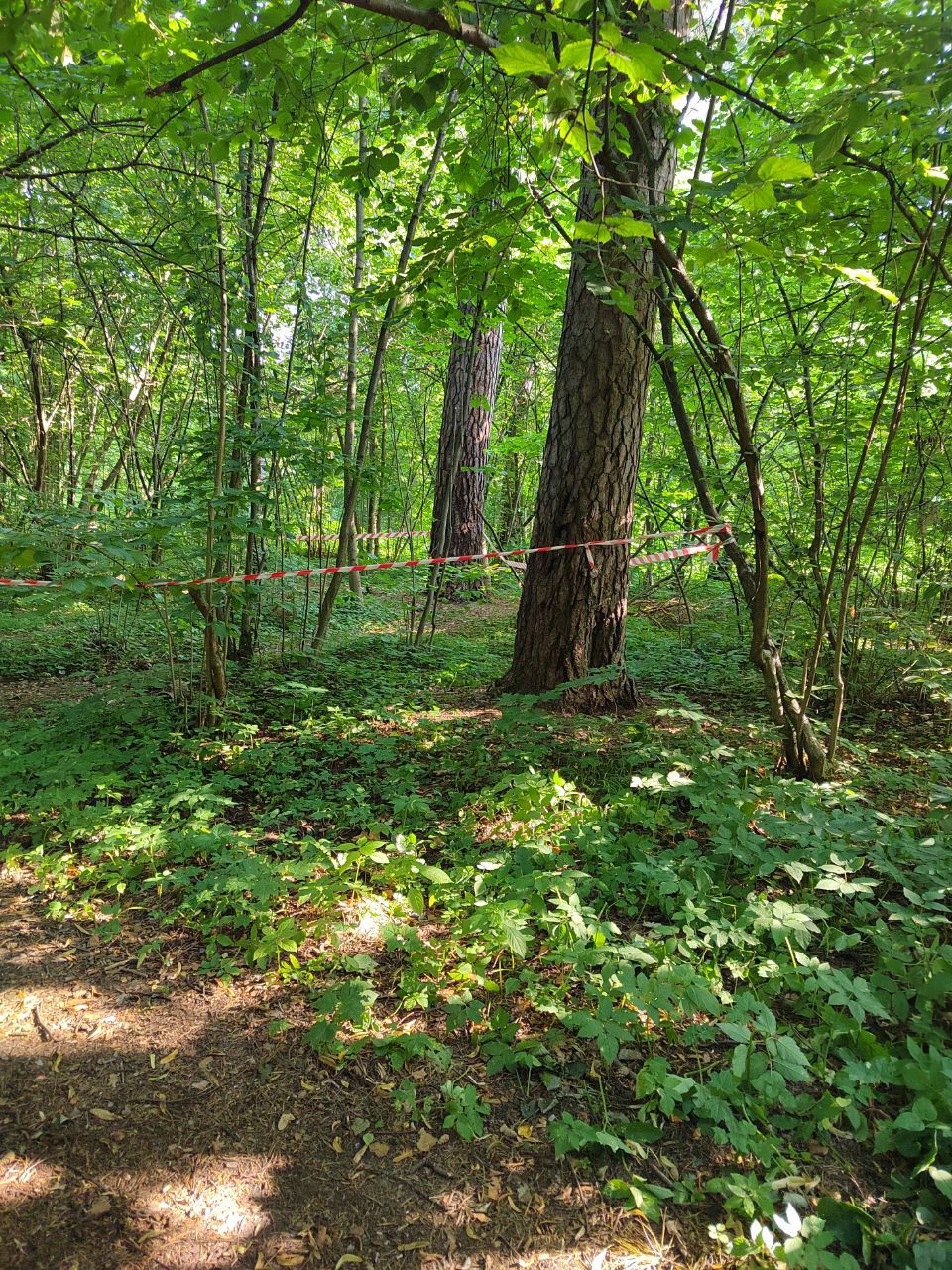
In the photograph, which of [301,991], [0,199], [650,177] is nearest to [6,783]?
[301,991]

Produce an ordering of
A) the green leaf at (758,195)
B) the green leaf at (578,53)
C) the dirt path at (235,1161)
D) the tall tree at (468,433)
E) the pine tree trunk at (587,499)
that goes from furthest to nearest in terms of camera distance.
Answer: the tall tree at (468,433) < the pine tree trunk at (587,499) < the green leaf at (758,195) < the dirt path at (235,1161) < the green leaf at (578,53)

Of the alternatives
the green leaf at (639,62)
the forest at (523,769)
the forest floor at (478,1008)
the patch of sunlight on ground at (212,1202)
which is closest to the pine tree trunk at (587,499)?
the forest at (523,769)

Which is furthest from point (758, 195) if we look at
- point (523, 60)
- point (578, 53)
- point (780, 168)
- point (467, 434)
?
point (467, 434)

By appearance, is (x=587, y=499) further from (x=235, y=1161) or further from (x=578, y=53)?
(x=235, y=1161)

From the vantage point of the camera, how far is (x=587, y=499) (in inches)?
163

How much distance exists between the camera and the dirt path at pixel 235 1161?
155 centimetres

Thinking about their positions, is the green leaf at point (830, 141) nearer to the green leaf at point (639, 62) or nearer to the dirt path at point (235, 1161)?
the green leaf at point (639, 62)

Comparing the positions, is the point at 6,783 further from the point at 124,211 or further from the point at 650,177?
the point at 124,211

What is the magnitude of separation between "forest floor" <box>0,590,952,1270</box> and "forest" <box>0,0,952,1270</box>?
0.05 ft

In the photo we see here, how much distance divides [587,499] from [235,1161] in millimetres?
3628

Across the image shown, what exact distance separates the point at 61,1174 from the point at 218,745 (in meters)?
2.51

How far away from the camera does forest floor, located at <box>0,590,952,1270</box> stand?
1604 mm

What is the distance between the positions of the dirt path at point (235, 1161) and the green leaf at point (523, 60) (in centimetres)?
277

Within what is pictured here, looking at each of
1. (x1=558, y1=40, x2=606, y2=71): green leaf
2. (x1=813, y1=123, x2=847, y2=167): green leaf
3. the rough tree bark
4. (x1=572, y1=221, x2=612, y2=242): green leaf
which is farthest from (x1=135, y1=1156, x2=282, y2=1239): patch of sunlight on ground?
the rough tree bark
